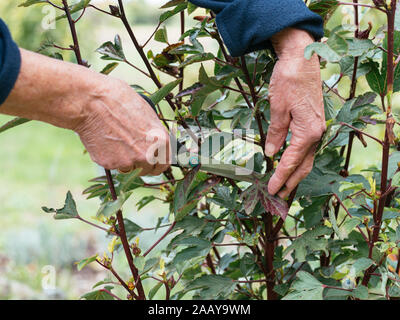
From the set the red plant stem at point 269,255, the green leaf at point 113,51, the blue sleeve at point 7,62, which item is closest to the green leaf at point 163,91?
the green leaf at point 113,51

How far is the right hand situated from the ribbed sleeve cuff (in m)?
0.29

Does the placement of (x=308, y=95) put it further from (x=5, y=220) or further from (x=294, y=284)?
(x=5, y=220)

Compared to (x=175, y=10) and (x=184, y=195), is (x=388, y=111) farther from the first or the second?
(x=175, y=10)

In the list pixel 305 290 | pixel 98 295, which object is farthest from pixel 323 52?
pixel 98 295

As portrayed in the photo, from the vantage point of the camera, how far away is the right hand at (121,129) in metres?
1.24

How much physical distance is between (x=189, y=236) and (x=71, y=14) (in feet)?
2.34

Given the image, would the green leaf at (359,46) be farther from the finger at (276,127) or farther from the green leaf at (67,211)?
the green leaf at (67,211)

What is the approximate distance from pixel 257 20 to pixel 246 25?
36 millimetres

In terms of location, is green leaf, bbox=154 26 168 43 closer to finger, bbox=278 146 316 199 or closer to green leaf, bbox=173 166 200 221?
green leaf, bbox=173 166 200 221

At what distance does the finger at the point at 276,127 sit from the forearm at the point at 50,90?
1.51 ft

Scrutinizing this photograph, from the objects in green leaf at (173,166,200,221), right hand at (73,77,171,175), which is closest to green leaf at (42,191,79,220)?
right hand at (73,77,171,175)

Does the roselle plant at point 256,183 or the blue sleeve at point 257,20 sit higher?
the blue sleeve at point 257,20

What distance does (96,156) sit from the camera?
1283 mm
